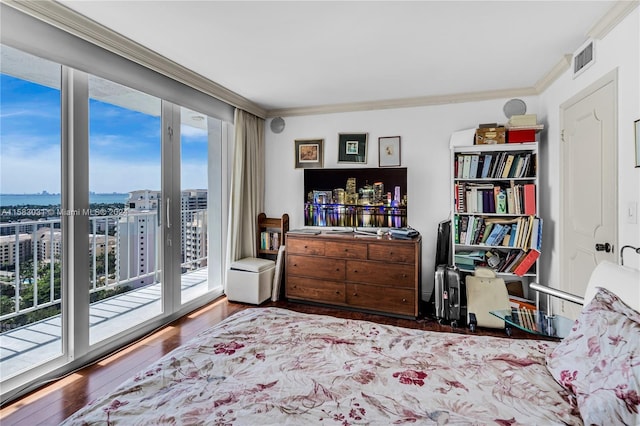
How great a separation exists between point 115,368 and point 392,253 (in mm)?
2603

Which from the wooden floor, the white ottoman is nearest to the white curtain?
the white ottoman

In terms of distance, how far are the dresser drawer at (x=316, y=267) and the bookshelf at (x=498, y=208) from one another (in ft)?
4.09

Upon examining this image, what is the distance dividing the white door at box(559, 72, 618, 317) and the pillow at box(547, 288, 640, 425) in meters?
1.26

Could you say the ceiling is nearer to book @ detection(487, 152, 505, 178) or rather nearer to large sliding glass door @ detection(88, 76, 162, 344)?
large sliding glass door @ detection(88, 76, 162, 344)

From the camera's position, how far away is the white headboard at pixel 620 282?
1.29 m

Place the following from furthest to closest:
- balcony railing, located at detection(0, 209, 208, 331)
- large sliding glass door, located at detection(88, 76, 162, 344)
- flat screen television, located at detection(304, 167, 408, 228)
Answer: flat screen television, located at detection(304, 167, 408, 228) → large sliding glass door, located at detection(88, 76, 162, 344) → balcony railing, located at detection(0, 209, 208, 331)

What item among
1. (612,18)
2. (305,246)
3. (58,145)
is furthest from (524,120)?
(58,145)

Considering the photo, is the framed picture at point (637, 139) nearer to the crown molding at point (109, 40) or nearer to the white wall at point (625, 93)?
the white wall at point (625, 93)

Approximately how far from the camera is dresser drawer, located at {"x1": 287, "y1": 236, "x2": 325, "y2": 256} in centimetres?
375

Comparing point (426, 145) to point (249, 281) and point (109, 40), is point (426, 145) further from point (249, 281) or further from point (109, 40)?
point (109, 40)

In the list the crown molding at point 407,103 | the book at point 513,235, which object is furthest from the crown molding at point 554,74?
the book at point 513,235

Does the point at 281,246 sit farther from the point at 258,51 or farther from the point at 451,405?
the point at 451,405

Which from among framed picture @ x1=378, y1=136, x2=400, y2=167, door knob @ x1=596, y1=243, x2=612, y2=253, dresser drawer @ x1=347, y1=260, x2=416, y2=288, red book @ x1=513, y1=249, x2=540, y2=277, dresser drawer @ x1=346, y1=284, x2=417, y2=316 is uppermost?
framed picture @ x1=378, y1=136, x2=400, y2=167

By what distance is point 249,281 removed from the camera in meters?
3.84
